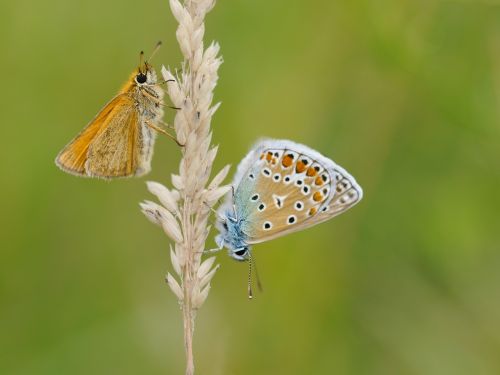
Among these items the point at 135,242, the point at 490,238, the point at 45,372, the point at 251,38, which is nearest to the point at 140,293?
the point at 135,242

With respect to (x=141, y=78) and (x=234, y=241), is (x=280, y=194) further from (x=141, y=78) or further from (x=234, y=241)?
(x=141, y=78)

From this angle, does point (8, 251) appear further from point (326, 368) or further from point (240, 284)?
point (326, 368)

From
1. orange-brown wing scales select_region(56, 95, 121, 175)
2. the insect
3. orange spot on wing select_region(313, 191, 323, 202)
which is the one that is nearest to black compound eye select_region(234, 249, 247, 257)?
orange spot on wing select_region(313, 191, 323, 202)

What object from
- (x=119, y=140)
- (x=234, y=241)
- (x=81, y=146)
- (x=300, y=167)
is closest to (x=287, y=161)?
(x=300, y=167)

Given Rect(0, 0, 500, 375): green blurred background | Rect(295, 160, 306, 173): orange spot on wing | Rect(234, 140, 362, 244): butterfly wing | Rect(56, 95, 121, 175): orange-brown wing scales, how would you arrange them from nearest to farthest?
Rect(234, 140, 362, 244): butterfly wing < Rect(295, 160, 306, 173): orange spot on wing < Rect(56, 95, 121, 175): orange-brown wing scales < Rect(0, 0, 500, 375): green blurred background

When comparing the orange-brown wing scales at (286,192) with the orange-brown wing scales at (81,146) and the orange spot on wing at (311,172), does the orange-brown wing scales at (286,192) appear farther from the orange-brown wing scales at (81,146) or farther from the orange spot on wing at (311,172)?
the orange-brown wing scales at (81,146)

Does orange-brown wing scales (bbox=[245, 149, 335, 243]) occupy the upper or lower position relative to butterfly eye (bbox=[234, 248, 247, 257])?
upper

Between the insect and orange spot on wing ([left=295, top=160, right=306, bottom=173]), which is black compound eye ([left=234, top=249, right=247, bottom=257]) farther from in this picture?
the insect
